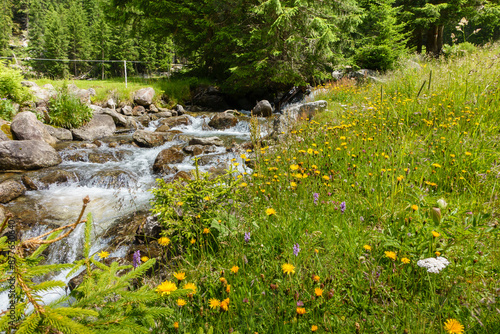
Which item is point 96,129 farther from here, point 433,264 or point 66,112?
point 433,264

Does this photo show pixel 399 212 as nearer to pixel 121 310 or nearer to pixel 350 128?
pixel 121 310

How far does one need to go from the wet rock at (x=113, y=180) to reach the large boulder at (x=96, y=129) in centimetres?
343

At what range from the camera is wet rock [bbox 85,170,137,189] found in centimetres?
602

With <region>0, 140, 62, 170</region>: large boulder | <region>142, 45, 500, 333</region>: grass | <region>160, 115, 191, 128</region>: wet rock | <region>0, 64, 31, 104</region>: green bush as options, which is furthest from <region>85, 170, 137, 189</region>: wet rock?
<region>0, 64, 31, 104</region>: green bush

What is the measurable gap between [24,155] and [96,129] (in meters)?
3.21

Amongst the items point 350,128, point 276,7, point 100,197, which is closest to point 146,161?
point 100,197

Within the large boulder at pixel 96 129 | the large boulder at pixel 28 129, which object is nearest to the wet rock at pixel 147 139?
the large boulder at pixel 96 129

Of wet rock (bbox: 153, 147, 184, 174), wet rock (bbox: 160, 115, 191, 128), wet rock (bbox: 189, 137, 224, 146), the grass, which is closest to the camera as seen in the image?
the grass

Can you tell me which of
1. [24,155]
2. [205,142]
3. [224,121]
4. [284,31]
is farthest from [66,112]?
[284,31]

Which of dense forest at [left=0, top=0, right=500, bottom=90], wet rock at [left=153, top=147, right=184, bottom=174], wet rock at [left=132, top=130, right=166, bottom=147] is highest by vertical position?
dense forest at [left=0, top=0, right=500, bottom=90]

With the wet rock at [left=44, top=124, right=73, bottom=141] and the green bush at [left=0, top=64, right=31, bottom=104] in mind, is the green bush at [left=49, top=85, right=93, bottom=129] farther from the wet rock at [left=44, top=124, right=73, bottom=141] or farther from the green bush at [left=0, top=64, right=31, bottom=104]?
the green bush at [left=0, top=64, right=31, bottom=104]

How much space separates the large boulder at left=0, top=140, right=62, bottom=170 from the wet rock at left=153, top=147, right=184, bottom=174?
258 centimetres

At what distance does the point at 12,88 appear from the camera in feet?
29.7

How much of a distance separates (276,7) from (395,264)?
1200 centimetres
